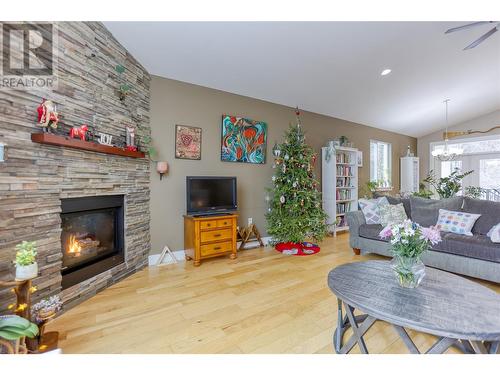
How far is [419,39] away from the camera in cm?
329

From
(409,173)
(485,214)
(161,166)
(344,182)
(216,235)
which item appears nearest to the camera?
(485,214)

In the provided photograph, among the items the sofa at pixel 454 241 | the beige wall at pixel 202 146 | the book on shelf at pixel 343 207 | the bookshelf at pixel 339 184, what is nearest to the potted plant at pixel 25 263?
the beige wall at pixel 202 146

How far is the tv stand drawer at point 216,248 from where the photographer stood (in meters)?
3.32

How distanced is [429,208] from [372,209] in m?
0.74

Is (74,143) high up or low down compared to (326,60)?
down

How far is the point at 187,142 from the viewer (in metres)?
3.62

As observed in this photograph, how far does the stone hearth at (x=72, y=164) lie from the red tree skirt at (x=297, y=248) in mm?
2094

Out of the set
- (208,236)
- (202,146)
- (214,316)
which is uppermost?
(202,146)

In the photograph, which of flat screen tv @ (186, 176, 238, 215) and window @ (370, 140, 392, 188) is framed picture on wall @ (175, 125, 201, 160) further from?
window @ (370, 140, 392, 188)

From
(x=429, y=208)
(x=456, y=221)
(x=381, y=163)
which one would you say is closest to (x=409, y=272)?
(x=456, y=221)

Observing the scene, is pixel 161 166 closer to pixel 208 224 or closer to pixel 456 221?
pixel 208 224
